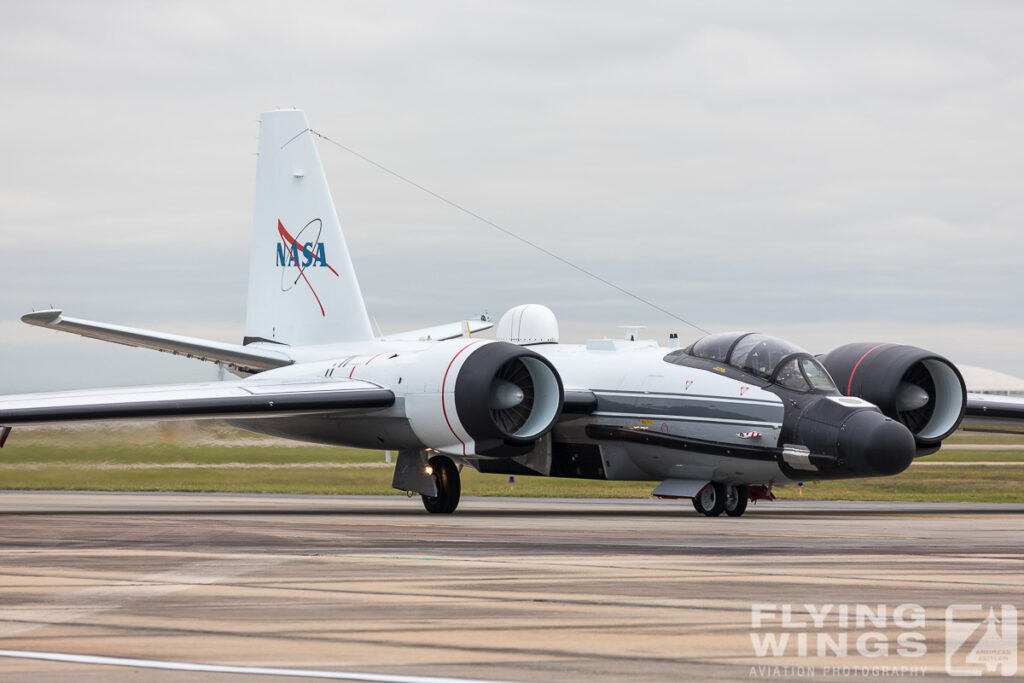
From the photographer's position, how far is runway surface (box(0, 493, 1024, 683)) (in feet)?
21.6

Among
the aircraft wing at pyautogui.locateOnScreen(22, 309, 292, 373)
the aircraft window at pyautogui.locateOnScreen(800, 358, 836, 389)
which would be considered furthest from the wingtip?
the aircraft window at pyautogui.locateOnScreen(800, 358, 836, 389)

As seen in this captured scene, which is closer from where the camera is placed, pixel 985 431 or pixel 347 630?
pixel 347 630

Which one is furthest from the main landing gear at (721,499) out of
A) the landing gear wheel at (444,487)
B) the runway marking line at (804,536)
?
the runway marking line at (804,536)

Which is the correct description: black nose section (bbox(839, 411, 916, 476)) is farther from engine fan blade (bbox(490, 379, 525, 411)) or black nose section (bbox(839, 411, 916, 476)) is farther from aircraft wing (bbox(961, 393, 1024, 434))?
aircraft wing (bbox(961, 393, 1024, 434))

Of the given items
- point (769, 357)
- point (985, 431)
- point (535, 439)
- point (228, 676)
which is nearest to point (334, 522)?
point (535, 439)

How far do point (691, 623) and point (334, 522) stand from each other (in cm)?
1053

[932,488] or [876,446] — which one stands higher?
[876,446]

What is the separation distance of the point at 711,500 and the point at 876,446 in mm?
3354

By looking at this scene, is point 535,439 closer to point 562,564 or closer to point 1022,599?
point 562,564

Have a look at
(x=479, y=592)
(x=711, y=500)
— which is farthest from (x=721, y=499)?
(x=479, y=592)

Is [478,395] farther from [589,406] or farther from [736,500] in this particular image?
[736,500]

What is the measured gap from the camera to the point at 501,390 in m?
19.8

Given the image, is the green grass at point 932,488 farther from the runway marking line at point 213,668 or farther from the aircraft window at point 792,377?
the runway marking line at point 213,668

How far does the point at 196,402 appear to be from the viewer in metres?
19.8
